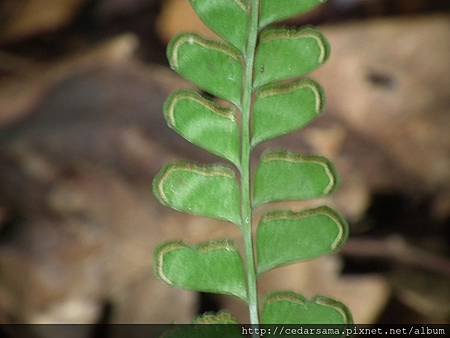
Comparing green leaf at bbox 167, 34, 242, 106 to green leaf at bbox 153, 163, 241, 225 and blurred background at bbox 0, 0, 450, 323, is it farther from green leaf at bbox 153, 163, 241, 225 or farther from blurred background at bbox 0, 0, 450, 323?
blurred background at bbox 0, 0, 450, 323

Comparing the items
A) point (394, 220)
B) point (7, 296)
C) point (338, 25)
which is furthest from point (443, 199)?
point (7, 296)

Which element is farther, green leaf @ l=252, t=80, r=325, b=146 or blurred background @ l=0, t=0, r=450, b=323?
blurred background @ l=0, t=0, r=450, b=323

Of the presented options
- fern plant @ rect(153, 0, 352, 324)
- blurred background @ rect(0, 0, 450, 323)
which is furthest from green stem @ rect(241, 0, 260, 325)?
blurred background @ rect(0, 0, 450, 323)

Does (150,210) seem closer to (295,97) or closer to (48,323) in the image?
(48,323)

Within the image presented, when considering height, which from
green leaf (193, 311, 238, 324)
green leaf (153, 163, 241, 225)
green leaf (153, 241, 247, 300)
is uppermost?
green leaf (153, 163, 241, 225)

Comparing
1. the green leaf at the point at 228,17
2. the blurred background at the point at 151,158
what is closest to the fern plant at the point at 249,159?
the green leaf at the point at 228,17

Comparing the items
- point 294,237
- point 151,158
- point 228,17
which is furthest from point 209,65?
point 151,158
